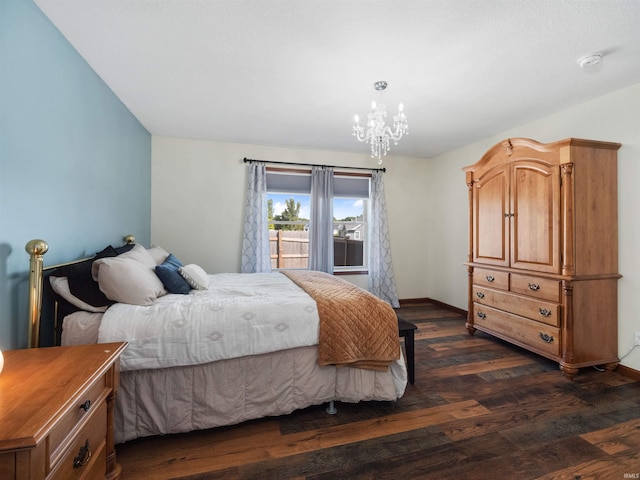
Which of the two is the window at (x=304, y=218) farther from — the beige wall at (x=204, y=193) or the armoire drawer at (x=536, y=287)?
the armoire drawer at (x=536, y=287)

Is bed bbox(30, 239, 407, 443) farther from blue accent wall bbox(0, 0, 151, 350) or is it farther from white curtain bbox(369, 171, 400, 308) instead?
white curtain bbox(369, 171, 400, 308)

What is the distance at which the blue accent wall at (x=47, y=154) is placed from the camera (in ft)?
4.59

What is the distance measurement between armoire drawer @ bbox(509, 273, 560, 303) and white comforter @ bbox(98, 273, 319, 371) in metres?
2.13

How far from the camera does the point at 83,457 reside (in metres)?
1.01

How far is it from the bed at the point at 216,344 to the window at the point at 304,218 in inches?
92.8

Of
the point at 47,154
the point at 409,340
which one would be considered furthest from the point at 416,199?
the point at 47,154

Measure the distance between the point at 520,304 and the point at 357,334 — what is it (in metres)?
1.93

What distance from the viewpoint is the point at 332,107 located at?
288cm

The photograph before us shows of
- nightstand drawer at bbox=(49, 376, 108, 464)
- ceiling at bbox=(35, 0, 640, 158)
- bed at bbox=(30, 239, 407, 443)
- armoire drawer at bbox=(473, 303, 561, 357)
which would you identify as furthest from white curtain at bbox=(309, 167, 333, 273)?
nightstand drawer at bbox=(49, 376, 108, 464)

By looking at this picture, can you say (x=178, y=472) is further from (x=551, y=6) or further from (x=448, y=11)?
(x=551, y=6)

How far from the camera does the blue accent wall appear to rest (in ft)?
4.59

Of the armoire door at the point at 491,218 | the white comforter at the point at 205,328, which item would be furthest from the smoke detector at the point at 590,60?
the white comforter at the point at 205,328

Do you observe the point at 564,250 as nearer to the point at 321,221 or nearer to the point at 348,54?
the point at 348,54

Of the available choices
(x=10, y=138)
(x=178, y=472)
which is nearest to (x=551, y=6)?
(x=10, y=138)
